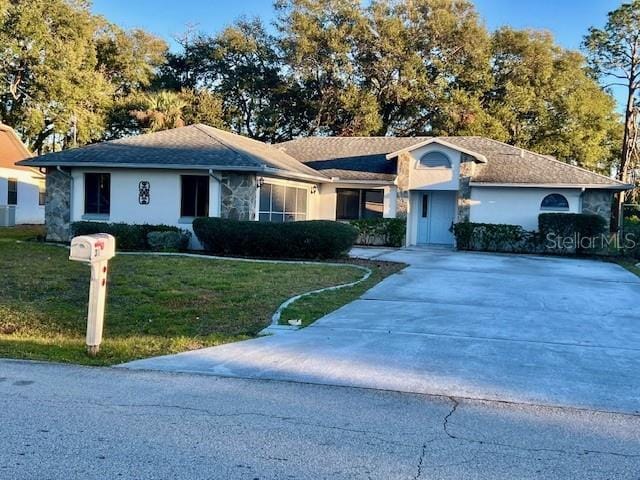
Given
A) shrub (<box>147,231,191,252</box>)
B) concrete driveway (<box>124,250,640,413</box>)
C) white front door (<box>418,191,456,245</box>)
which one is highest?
white front door (<box>418,191,456,245</box>)

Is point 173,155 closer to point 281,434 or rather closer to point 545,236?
point 545,236

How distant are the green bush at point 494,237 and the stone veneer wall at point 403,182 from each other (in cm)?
224

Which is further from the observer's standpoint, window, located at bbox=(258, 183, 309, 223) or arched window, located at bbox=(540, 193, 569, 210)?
arched window, located at bbox=(540, 193, 569, 210)

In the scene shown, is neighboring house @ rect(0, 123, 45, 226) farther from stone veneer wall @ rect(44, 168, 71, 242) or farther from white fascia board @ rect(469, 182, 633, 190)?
white fascia board @ rect(469, 182, 633, 190)

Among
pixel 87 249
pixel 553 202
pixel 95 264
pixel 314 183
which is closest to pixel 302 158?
pixel 314 183

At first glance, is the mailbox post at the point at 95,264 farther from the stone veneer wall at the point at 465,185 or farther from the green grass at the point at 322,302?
the stone veneer wall at the point at 465,185

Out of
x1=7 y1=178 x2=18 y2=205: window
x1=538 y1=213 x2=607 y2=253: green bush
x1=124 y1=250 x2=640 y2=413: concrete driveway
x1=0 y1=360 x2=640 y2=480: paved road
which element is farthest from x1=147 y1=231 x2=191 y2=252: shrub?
x1=7 y1=178 x2=18 y2=205: window

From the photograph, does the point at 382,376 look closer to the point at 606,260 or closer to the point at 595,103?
the point at 606,260

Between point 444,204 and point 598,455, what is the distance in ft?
68.6

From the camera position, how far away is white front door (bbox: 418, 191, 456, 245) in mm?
24547

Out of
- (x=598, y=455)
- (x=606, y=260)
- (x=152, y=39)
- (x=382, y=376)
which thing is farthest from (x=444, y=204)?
(x=152, y=39)

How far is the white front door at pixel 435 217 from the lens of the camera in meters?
24.5

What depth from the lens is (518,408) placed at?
5.21m

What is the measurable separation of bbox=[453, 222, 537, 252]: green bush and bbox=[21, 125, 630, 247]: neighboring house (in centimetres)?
86
